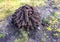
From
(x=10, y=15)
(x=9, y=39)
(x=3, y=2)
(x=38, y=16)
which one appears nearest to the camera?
(x=9, y=39)

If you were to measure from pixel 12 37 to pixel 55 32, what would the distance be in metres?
0.81

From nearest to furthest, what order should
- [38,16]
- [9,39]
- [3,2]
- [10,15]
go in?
[9,39]
[38,16]
[10,15]
[3,2]

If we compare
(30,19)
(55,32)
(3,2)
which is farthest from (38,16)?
(3,2)

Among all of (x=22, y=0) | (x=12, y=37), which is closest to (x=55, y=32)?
(x=12, y=37)

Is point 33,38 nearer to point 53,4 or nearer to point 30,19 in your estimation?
point 30,19

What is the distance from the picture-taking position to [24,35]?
9.96ft

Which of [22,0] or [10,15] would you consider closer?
[10,15]

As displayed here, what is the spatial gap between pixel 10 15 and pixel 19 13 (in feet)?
1.27

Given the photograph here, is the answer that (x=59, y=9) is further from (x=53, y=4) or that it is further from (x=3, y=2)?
(x=3, y=2)

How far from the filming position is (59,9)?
147 inches

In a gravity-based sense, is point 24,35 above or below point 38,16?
below

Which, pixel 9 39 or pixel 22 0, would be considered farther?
pixel 22 0

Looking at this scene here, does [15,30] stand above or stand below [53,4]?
below

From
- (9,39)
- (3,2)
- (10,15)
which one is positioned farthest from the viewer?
(3,2)
